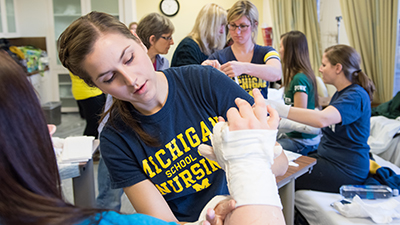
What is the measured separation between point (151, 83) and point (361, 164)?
1507 mm

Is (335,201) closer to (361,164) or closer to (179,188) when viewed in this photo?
(361,164)

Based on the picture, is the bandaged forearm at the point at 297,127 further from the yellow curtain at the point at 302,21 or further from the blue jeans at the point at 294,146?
the yellow curtain at the point at 302,21

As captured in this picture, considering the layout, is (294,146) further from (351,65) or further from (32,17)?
(32,17)

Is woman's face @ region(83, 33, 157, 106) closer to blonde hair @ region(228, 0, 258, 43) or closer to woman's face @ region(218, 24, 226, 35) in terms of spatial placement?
blonde hair @ region(228, 0, 258, 43)

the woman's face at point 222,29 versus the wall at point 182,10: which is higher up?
the wall at point 182,10

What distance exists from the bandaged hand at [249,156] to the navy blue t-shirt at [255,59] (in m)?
1.28

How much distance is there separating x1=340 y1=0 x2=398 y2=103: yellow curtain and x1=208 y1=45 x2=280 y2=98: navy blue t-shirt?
2220 millimetres

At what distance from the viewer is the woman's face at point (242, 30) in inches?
75.7

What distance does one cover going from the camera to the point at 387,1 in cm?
337

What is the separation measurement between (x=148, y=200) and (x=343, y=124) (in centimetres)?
131

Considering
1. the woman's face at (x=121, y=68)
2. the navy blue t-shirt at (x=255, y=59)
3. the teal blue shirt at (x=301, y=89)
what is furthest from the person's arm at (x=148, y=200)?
the teal blue shirt at (x=301, y=89)

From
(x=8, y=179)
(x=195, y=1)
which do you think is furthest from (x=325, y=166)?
(x=195, y=1)

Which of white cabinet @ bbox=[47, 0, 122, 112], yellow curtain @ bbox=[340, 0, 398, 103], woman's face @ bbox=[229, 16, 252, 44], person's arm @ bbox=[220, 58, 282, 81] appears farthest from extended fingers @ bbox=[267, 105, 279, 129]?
white cabinet @ bbox=[47, 0, 122, 112]

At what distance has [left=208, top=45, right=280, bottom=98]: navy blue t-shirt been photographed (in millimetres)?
1872
